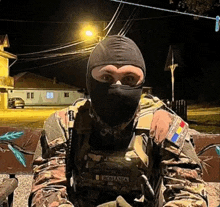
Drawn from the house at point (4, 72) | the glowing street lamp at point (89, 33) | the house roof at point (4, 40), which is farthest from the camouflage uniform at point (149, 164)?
the house roof at point (4, 40)

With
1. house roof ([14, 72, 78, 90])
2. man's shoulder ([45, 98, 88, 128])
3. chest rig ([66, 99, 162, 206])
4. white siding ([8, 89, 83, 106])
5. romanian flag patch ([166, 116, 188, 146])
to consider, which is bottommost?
white siding ([8, 89, 83, 106])

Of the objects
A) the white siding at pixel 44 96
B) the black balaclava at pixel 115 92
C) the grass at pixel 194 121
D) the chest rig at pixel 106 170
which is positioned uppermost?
the black balaclava at pixel 115 92

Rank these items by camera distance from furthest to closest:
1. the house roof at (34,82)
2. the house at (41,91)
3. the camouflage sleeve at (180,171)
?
the house at (41,91)
the house roof at (34,82)
the camouflage sleeve at (180,171)

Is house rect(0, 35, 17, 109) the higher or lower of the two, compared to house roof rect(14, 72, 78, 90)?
higher

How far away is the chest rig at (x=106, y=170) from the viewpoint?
1.90 metres

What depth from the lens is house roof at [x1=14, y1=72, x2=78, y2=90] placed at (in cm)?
4519

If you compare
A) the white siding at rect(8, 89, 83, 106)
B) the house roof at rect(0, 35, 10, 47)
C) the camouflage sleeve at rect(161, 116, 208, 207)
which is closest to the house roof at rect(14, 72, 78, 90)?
the white siding at rect(8, 89, 83, 106)

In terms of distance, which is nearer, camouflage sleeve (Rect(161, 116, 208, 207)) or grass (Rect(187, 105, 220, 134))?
camouflage sleeve (Rect(161, 116, 208, 207))

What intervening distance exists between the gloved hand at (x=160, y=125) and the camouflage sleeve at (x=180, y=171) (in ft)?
0.09

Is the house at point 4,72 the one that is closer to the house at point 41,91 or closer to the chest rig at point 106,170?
the house at point 41,91

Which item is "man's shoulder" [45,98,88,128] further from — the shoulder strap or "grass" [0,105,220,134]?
"grass" [0,105,220,134]

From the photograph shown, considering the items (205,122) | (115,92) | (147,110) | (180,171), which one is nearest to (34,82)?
(205,122)

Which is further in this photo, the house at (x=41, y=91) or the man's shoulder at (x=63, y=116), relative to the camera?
the house at (x=41, y=91)

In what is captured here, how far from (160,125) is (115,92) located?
34 centimetres
